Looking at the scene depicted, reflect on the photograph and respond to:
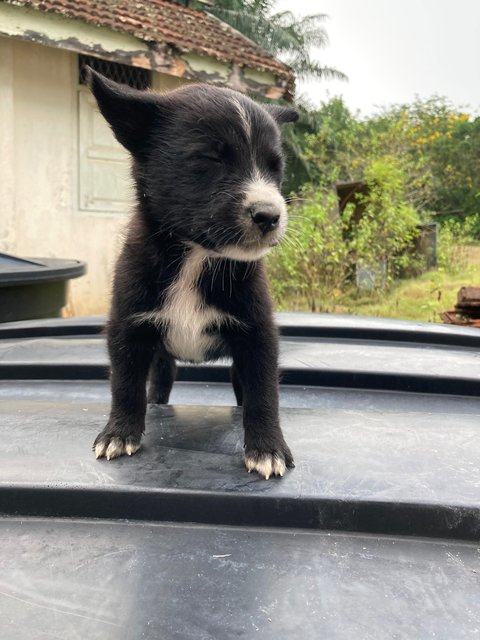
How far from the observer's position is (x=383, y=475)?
141 cm

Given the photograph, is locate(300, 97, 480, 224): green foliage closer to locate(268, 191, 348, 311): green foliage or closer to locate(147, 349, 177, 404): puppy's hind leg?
locate(268, 191, 348, 311): green foliage

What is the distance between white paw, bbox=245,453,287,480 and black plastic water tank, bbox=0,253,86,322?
7.83 ft

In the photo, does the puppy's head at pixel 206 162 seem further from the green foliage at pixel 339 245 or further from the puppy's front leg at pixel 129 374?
the green foliage at pixel 339 245

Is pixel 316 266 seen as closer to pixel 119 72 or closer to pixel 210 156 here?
pixel 119 72

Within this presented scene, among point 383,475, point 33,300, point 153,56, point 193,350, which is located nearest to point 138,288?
point 193,350

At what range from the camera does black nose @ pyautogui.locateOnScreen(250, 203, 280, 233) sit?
1.68m

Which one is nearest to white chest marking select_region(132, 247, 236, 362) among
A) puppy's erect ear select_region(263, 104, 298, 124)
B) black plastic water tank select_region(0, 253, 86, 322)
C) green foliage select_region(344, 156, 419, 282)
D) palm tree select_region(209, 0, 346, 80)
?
puppy's erect ear select_region(263, 104, 298, 124)

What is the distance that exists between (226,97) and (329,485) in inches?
41.8

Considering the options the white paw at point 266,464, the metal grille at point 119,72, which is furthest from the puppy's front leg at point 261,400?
the metal grille at point 119,72

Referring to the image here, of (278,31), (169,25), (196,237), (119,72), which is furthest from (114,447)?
(278,31)

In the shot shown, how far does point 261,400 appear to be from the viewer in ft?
5.74

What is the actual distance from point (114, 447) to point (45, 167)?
7505 mm

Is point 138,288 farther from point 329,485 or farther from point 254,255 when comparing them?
point 329,485

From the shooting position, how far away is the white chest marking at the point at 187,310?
6.01ft
